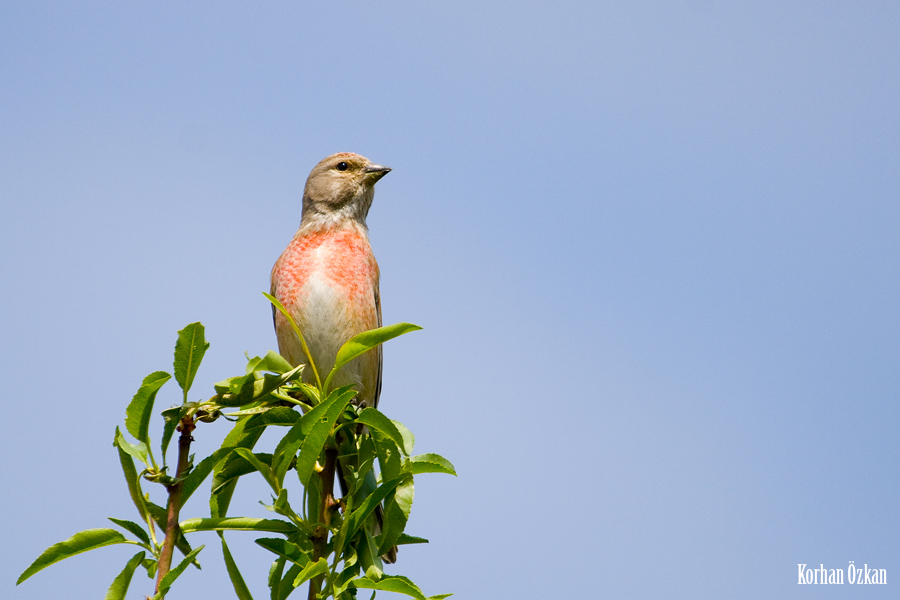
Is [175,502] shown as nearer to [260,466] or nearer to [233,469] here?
[260,466]

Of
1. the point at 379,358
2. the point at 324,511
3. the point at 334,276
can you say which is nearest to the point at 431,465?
the point at 324,511

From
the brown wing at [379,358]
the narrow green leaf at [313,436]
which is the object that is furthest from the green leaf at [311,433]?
the brown wing at [379,358]

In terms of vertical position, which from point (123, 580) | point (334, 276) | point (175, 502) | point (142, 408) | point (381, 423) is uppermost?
point (334, 276)

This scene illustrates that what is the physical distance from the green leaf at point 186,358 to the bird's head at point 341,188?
140 inches

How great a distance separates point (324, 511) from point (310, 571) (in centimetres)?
54

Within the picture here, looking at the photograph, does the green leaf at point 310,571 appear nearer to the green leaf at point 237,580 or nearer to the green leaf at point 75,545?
the green leaf at point 237,580

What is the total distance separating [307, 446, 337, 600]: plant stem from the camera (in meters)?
2.48

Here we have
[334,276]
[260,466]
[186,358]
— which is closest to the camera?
[186,358]

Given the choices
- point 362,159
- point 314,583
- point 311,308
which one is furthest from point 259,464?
point 362,159

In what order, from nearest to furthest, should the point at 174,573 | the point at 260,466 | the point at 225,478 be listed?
the point at 174,573 → the point at 260,466 → the point at 225,478

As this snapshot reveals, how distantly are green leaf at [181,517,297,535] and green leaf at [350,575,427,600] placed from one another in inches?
10.8

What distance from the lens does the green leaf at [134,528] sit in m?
2.41

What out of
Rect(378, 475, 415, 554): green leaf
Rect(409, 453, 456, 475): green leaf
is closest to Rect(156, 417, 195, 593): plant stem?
Rect(378, 475, 415, 554): green leaf

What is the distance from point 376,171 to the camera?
251 inches
